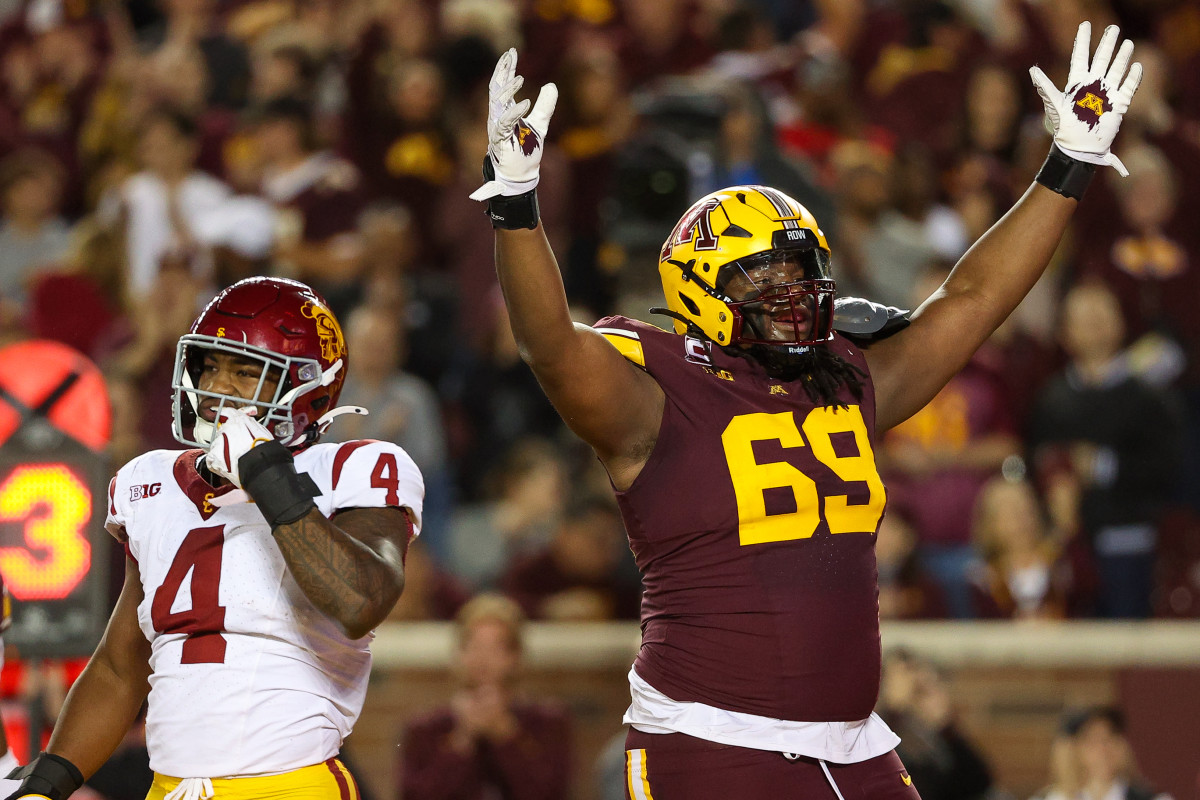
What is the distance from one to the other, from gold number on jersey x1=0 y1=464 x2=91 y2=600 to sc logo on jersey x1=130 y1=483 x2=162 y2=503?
160 centimetres

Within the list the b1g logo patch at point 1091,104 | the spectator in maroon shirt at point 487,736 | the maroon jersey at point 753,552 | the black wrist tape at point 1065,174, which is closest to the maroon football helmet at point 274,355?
Answer: the maroon jersey at point 753,552

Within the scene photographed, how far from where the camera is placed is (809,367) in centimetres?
409

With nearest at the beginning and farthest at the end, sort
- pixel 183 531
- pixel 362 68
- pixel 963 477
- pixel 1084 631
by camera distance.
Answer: pixel 183 531, pixel 1084 631, pixel 963 477, pixel 362 68

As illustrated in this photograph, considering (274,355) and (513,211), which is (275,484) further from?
(513,211)

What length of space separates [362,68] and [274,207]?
1464 millimetres

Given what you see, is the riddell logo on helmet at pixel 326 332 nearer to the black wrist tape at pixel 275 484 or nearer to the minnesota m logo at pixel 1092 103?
the black wrist tape at pixel 275 484

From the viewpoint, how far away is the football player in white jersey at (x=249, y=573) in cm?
356

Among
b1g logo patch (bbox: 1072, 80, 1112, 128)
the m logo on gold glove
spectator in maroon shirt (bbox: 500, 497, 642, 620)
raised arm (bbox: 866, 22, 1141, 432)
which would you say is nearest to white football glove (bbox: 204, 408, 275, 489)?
the m logo on gold glove

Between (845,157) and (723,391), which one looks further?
(845,157)

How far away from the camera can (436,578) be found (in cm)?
813

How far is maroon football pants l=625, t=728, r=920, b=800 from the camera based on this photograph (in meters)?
3.75

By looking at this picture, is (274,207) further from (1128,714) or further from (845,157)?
(1128,714)

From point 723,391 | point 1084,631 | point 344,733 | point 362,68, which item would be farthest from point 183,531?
point 362,68

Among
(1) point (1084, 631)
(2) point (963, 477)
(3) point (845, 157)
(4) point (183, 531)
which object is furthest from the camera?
(3) point (845, 157)
